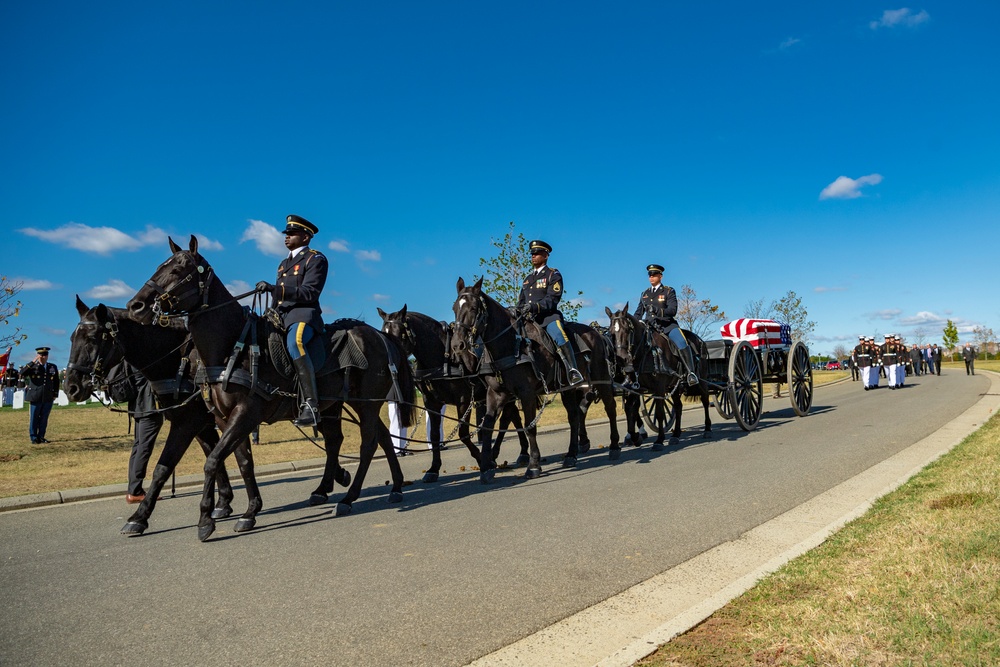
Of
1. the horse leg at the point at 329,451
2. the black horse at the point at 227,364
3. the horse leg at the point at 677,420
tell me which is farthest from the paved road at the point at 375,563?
the horse leg at the point at 677,420

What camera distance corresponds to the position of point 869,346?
107 ft

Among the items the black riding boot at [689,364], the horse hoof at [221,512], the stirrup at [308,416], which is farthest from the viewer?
the black riding boot at [689,364]

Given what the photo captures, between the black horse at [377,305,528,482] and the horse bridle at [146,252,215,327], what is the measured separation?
3.89m

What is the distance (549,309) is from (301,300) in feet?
14.6

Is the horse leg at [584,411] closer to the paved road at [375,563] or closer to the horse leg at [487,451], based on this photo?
the paved road at [375,563]

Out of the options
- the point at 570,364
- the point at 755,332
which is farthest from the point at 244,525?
the point at 755,332

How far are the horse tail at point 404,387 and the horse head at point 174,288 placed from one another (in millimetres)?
2730

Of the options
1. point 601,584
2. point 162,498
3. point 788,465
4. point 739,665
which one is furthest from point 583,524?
point 162,498

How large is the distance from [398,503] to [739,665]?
5.46 metres

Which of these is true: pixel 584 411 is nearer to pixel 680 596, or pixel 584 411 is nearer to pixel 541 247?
pixel 541 247

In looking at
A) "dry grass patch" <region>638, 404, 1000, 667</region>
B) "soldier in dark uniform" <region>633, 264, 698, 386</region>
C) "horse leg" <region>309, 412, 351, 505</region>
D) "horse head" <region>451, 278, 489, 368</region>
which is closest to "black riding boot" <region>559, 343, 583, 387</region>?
"horse head" <region>451, 278, 489, 368</region>

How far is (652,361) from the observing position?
12.7 m

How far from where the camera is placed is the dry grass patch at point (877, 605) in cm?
336

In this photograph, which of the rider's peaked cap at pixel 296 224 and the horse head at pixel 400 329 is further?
the horse head at pixel 400 329
